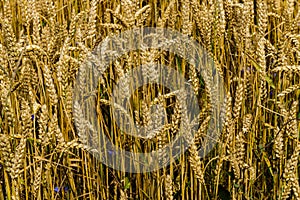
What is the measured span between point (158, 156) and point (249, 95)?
0.40m

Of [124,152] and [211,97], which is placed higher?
[211,97]

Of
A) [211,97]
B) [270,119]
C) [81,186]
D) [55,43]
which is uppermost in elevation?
[55,43]

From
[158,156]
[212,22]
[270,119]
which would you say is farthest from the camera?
[270,119]

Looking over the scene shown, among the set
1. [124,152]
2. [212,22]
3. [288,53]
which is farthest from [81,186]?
[288,53]

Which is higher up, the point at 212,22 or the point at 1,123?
the point at 212,22

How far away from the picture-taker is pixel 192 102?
138cm

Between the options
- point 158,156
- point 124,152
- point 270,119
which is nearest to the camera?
point 158,156

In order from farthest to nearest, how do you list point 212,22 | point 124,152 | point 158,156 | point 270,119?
point 270,119
point 212,22
point 124,152
point 158,156

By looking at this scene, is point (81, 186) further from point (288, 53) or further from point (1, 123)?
point (288, 53)

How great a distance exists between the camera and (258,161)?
141 centimetres

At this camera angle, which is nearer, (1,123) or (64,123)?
(1,123)

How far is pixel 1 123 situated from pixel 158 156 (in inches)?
16.2

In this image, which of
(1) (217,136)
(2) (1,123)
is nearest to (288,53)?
(1) (217,136)

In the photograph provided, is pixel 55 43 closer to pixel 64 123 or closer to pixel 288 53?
pixel 64 123
